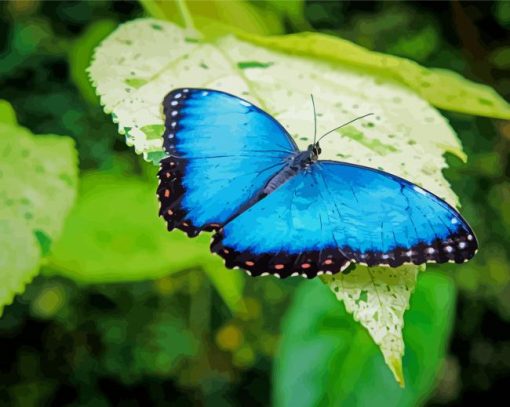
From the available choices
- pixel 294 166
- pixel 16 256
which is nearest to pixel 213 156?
pixel 294 166

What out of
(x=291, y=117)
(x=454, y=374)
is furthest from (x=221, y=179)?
(x=454, y=374)

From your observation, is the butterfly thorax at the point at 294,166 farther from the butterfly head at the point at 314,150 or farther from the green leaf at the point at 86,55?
the green leaf at the point at 86,55

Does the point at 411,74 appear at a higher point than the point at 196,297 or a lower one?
higher

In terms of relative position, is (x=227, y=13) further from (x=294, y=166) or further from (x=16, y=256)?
(x=16, y=256)

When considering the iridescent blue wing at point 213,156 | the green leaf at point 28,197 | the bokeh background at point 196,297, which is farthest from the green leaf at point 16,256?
the bokeh background at point 196,297

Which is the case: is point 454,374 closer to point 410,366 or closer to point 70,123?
point 410,366

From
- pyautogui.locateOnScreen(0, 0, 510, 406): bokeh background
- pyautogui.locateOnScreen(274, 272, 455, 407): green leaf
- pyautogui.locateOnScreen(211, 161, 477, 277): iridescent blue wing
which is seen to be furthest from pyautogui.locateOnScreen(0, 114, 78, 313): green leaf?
pyautogui.locateOnScreen(0, 0, 510, 406): bokeh background

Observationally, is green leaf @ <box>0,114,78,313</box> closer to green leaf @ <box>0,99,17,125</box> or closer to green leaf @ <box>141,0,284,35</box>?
green leaf @ <box>0,99,17,125</box>

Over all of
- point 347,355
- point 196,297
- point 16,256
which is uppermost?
point 16,256
